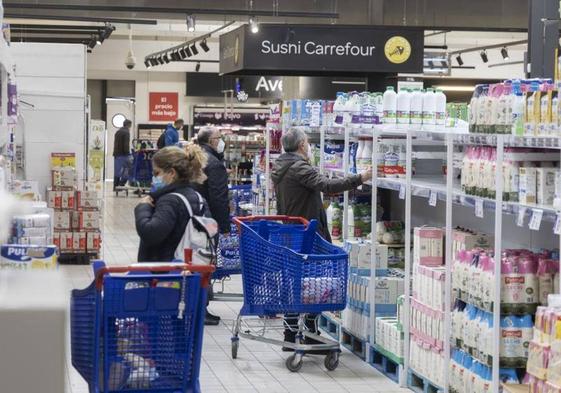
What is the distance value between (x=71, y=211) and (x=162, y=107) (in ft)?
64.6

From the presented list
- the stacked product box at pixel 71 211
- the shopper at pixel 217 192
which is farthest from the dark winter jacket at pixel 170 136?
the shopper at pixel 217 192

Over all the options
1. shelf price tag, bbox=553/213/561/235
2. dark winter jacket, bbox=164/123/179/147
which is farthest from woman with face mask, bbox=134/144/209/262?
dark winter jacket, bbox=164/123/179/147

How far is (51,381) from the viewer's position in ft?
2.97

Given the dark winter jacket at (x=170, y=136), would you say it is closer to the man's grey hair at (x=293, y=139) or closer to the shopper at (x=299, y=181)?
the shopper at (x=299, y=181)

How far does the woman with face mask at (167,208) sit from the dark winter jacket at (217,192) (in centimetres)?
274

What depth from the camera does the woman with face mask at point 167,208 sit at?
585 cm

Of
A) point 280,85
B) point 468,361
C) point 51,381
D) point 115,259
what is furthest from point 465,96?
point 51,381

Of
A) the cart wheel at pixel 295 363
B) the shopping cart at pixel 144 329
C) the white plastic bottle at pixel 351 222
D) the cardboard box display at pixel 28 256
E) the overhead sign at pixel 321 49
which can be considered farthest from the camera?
the overhead sign at pixel 321 49

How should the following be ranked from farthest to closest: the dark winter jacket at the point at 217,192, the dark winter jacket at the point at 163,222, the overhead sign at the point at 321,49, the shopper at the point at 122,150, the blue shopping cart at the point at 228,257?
the shopper at the point at 122,150 < the overhead sign at the point at 321,49 < the blue shopping cart at the point at 228,257 < the dark winter jacket at the point at 217,192 < the dark winter jacket at the point at 163,222

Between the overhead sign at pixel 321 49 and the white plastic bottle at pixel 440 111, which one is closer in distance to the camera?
the white plastic bottle at pixel 440 111

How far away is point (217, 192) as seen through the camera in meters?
9.08

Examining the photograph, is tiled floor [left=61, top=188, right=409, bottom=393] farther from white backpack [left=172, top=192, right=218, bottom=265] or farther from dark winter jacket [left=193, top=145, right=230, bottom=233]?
white backpack [left=172, top=192, right=218, bottom=265]

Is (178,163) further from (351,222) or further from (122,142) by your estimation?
(122,142)

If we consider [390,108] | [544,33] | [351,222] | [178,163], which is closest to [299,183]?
[351,222]
